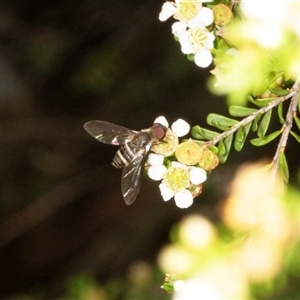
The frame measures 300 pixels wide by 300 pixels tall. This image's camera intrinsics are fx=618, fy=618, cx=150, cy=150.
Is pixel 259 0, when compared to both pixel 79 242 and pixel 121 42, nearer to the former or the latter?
pixel 121 42

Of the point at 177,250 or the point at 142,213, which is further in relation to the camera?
the point at 142,213

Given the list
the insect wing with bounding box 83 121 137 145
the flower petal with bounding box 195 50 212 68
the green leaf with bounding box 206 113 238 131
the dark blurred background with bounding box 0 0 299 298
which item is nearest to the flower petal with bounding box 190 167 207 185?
the green leaf with bounding box 206 113 238 131

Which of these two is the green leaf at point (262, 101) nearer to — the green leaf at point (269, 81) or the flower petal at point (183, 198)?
the green leaf at point (269, 81)

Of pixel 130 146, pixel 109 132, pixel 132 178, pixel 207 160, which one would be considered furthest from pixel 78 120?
pixel 207 160

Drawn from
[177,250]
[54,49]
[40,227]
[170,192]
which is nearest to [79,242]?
[40,227]

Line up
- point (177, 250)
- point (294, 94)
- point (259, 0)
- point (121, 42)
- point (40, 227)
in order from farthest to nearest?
1. point (40, 227)
2. point (121, 42)
3. point (177, 250)
4. point (294, 94)
5. point (259, 0)
